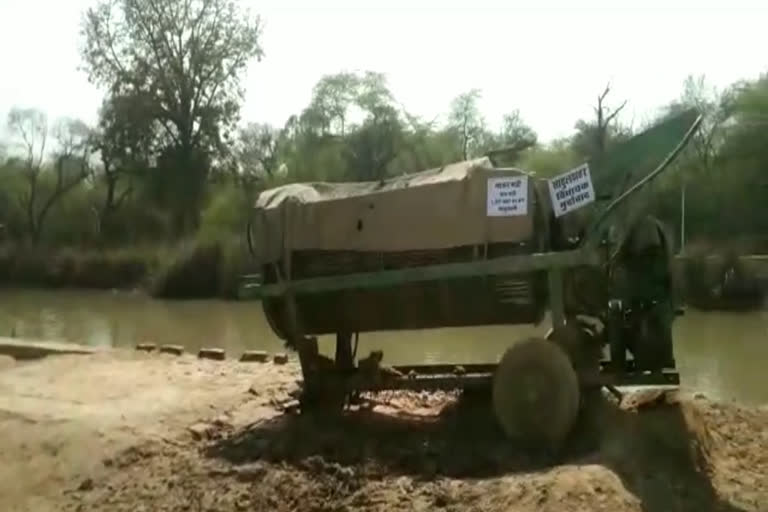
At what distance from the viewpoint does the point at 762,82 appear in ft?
122

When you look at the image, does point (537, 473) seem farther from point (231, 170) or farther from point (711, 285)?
point (231, 170)

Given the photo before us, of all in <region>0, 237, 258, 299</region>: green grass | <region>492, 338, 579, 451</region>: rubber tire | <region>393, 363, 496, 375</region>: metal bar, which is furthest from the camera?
<region>0, 237, 258, 299</region>: green grass

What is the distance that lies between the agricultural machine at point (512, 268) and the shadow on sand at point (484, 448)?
8.8 inches

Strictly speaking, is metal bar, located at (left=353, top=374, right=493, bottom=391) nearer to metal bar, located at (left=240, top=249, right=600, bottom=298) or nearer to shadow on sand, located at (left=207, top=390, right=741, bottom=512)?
shadow on sand, located at (left=207, top=390, right=741, bottom=512)

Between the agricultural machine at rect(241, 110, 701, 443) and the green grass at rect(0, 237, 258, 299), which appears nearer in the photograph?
the agricultural machine at rect(241, 110, 701, 443)

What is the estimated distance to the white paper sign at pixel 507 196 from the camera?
23.9 feet

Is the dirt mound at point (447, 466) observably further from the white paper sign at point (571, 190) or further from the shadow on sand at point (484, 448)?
the white paper sign at point (571, 190)

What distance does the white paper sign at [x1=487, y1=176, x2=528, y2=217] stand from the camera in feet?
23.9

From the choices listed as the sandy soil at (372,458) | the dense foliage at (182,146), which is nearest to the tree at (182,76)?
the dense foliage at (182,146)

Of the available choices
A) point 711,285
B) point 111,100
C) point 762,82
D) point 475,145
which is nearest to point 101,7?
point 111,100

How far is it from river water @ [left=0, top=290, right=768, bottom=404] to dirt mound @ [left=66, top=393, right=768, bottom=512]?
2318 mm

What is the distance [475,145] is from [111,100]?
16.6 metres

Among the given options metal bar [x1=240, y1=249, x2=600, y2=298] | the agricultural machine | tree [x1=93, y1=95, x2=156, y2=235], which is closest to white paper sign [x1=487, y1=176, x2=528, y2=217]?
the agricultural machine

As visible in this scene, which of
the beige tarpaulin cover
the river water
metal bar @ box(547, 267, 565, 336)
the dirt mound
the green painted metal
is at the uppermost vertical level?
the green painted metal
